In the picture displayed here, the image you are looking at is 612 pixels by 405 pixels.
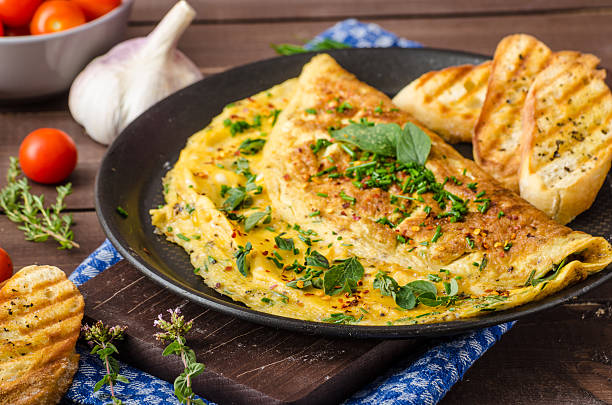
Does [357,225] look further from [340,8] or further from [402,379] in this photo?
[340,8]

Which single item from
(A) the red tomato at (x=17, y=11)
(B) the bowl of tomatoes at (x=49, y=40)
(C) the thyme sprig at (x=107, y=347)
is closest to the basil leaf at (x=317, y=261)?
(C) the thyme sprig at (x=107, y=347)

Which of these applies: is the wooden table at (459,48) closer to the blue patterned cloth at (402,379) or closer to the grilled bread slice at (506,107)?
the blue patterned cloth at (402,379)

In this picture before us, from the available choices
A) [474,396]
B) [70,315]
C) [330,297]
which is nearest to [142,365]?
[70,315]

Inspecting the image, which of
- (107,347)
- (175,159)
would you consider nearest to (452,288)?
(107,347)

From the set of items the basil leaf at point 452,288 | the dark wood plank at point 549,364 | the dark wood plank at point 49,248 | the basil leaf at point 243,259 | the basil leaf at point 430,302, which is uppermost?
the basil leaf at point 452,288

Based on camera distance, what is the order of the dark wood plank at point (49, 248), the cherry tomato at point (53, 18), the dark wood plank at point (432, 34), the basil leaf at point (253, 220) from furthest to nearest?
the dark wood plank at point (432, 34) → the cherry tomato at point (53, 18) → the dark wood plank at point (49, 248) → the basil leaf at point (253, 220)
